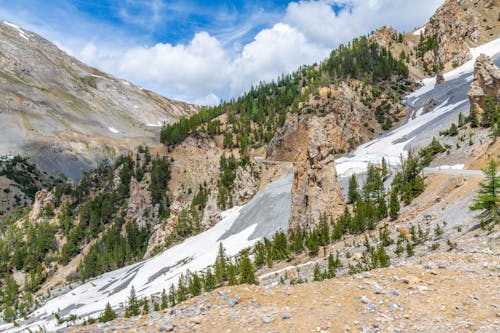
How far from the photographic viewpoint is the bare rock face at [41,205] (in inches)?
4705

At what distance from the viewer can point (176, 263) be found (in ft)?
186

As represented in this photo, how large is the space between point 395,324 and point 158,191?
102m

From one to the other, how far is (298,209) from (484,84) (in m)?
34.3

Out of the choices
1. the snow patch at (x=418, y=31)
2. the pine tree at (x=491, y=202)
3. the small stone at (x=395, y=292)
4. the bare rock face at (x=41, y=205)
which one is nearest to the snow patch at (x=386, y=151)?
the pine tree at (x=491, y=202)

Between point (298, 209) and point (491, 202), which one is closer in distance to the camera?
point (491, 202)

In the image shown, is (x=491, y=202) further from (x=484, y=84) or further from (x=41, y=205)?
(x=41, y=205)

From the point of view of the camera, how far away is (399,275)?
13281 mm

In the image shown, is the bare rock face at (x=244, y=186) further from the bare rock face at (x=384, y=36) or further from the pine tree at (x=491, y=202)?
the bare rock face at (x=384, y=36)

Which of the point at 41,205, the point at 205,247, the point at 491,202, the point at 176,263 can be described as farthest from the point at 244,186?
the point at 41,205

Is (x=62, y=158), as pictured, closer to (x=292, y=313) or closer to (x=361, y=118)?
(x=361, y=118)

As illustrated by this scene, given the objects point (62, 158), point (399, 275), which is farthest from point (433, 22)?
point (62, 158)

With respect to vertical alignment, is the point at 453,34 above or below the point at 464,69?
above

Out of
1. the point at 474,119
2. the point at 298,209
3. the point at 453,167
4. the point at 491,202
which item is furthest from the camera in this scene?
the point at 474,119

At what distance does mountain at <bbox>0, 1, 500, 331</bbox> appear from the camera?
13.3m
